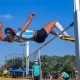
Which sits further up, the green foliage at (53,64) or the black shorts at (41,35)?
the black shorts at (41,35)

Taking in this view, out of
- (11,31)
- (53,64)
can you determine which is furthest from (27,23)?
(53,64)

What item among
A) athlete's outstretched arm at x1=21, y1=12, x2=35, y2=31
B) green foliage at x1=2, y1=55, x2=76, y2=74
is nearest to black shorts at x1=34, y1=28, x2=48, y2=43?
→ athlete's outstretched arm at x1=21, y1=12, x2=35, y2=31

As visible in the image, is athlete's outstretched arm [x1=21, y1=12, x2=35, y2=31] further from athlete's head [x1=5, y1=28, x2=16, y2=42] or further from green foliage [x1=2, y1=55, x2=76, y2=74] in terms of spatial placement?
green foliage [x1=2, y1=55, x2=76, y2=74]

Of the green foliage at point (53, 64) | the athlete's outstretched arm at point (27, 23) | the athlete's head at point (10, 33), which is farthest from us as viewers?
the green foliage at point (53, 64)

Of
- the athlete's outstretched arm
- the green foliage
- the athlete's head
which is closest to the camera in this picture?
the athlete's outstretched arm

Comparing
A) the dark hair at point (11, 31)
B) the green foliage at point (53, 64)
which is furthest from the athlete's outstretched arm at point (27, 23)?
the green foliage at point (53, 64)

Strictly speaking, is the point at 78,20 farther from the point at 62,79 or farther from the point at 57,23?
the point at 62,79

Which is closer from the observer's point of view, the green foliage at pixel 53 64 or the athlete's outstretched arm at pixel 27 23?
the athlete's outstretched arm at pixel 27 23

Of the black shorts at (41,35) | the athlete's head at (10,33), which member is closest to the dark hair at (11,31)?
the athlete's head at (10,33)

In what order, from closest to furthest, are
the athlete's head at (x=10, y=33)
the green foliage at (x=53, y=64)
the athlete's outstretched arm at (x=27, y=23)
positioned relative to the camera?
the athlete's outstretched arm at (x=27, y=23) < the athlete's head at (x=10, y=33) < the green foliage at (x=53, y=64)

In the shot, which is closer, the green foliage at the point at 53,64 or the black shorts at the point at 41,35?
the black shorts at the point at 41,35

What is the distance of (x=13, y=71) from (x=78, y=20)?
17479mm

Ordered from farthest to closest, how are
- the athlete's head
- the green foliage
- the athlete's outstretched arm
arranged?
the green foliage → the athlete's head → the athlete's outstretched arm

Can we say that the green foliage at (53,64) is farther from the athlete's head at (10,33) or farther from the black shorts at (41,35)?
the athlete's head at (10,33)
